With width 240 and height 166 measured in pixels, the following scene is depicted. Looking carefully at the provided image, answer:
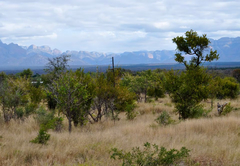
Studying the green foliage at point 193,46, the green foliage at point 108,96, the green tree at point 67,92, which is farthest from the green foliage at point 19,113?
the green foliage at point 193,46

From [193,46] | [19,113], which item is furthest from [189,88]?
[19,113]

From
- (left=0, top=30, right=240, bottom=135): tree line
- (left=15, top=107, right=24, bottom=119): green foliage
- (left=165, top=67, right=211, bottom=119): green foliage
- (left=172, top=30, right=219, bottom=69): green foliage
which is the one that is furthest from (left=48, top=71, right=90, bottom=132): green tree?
(left=172, top=30, right=219, bottom=69): green foliage

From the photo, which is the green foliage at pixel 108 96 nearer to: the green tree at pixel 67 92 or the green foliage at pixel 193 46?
the green tree at pixel 67 92

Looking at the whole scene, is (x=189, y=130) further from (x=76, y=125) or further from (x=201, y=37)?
(x=201, y=37)

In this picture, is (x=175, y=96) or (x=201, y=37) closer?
(x=175, y=96)

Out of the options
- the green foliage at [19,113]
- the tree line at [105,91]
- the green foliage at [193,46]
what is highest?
the green foliage at [193,46]

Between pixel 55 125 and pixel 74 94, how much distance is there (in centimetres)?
160

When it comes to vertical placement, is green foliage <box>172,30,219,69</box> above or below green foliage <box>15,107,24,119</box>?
above

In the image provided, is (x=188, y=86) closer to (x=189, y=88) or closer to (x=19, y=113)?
(x=189, y=88)

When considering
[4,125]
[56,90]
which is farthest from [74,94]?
[4,125]

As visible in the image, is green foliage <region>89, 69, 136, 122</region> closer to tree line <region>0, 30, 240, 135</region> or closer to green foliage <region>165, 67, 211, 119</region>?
tree line <region>0, 30, 240, 135</region>

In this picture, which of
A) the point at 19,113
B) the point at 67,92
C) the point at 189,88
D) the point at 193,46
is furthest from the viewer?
the point at 193,46

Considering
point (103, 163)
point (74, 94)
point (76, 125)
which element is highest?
point (74, 94)

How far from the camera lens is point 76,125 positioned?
1138 centimetres
